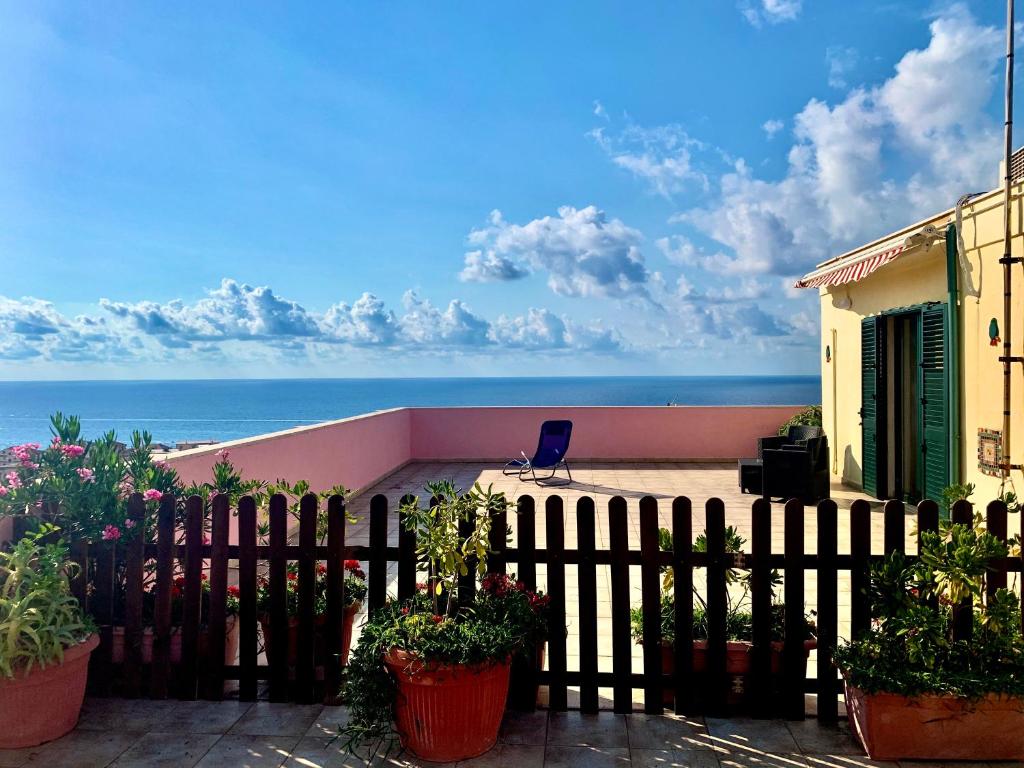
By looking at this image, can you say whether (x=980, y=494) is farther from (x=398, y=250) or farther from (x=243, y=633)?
(x=398, y=250)

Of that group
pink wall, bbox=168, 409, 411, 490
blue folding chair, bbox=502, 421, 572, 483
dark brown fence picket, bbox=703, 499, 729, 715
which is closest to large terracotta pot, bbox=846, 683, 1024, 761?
dark brown fence picket, bbox=703, 499, 729, 715

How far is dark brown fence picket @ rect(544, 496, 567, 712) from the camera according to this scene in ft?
9.44

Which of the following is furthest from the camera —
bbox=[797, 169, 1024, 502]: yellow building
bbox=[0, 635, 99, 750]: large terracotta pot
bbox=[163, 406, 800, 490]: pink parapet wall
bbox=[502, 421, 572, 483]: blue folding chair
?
bbox=[163, 406, 800, 490]: pink parapet wall

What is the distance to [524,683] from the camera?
2.88 metres

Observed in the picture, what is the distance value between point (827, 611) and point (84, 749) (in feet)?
9.11

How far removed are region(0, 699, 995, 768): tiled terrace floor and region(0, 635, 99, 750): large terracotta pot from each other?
0.16 feet

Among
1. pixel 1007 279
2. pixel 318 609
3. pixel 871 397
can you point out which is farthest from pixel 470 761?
pixel 871 397

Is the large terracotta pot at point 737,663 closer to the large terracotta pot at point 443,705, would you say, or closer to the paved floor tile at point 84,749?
the large terracotta pot at point 443,705

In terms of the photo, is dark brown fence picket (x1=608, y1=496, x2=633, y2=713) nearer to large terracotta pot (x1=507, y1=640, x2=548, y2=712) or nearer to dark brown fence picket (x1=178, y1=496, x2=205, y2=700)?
large terracotta pot (x1=507, y1=640, x2=548, y2=712)

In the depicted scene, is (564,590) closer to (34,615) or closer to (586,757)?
(586,757)

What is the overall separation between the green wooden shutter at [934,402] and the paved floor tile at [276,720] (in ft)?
19.5

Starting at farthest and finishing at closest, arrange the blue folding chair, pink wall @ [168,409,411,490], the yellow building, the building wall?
1. the blue folding chair
2. the yellow building
3. the building wall
4. pink wall @ [168,409,411,490]

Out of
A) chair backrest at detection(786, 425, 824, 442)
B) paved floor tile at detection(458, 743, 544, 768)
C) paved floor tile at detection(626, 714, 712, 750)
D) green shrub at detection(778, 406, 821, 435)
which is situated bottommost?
paved floor tile at detection(458, 743, 544, 768)

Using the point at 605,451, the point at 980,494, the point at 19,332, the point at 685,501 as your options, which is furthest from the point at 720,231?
the point at 19,332
